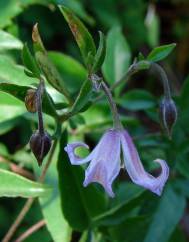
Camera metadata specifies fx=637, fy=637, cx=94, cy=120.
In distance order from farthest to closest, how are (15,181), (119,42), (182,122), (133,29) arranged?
(133,29) → (119,42) → (182,122) → (15,181)

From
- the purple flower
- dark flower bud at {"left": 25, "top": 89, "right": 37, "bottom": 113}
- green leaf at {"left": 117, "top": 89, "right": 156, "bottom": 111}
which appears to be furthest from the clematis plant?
green leaf at {"left": 117, "top": 89, "right": 156, "bottom": 111}

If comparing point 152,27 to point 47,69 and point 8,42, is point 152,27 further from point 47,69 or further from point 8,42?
point 47,69

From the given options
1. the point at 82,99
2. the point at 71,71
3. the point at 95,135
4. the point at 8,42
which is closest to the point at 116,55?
the point at 71,71

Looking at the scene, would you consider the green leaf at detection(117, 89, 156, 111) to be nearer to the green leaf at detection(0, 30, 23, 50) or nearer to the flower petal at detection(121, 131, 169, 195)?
the green leaf at detection(0, 30, 23, 50)

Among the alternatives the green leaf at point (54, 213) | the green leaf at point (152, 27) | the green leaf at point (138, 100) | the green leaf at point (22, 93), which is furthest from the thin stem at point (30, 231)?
the green leaf at point (152, 27)

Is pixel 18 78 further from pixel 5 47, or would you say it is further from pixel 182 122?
pixel 182 122

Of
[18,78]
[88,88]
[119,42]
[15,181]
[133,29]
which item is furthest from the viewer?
[133,29]

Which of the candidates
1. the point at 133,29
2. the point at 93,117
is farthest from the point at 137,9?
the point at 93,117
